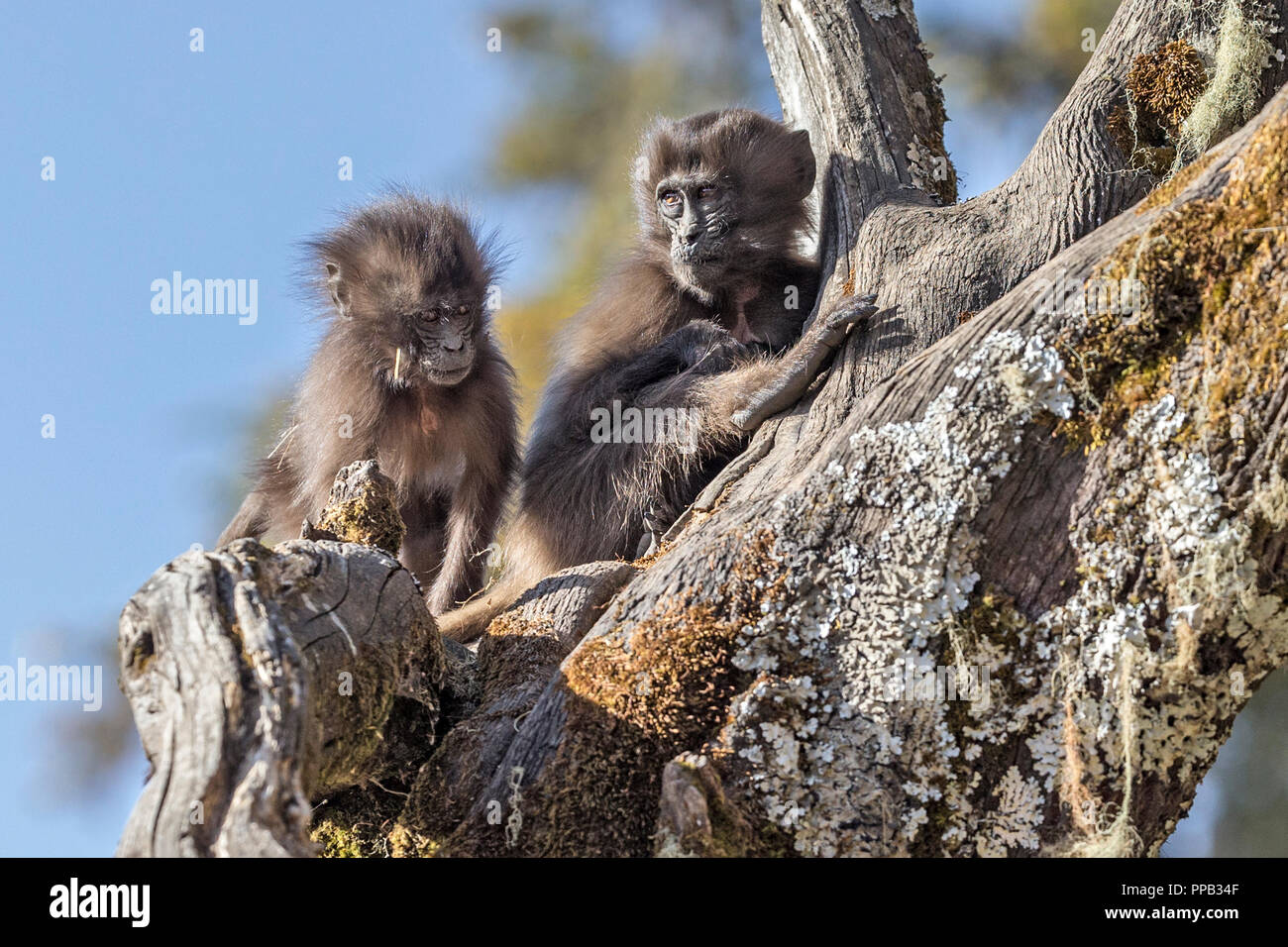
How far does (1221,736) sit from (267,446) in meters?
5.81

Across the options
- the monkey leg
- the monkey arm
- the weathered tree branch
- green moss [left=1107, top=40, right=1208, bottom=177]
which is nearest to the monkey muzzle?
the monkey arm

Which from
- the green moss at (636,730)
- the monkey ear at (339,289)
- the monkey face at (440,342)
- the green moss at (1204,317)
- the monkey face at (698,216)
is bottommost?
the green moss at (636,730)

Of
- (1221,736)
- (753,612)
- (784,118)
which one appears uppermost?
(784,118)

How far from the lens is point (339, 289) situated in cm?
667

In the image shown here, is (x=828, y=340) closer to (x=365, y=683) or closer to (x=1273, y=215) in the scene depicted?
(x=1273, y=215)

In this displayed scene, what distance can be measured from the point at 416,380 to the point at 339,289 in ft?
2.22

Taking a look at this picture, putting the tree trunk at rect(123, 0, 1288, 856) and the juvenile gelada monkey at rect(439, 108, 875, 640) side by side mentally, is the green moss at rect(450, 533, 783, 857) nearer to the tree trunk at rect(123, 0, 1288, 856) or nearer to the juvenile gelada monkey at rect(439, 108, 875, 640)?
the tree trunk at rect(123, 0, 1288, 856)

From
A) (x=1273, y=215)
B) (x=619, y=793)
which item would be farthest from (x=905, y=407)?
(x=619, y=793)

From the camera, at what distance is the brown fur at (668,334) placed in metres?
6.00

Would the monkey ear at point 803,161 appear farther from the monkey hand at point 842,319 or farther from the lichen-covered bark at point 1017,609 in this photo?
the lichen-covered bark at point 1017,609

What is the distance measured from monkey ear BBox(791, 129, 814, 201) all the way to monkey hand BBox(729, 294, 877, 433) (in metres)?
1.78

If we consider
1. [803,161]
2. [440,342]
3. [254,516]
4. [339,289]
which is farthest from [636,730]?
[254,516]

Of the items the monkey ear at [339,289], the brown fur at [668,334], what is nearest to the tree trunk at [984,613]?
the brown fur at [668,334]

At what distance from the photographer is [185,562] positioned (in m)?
3.39
